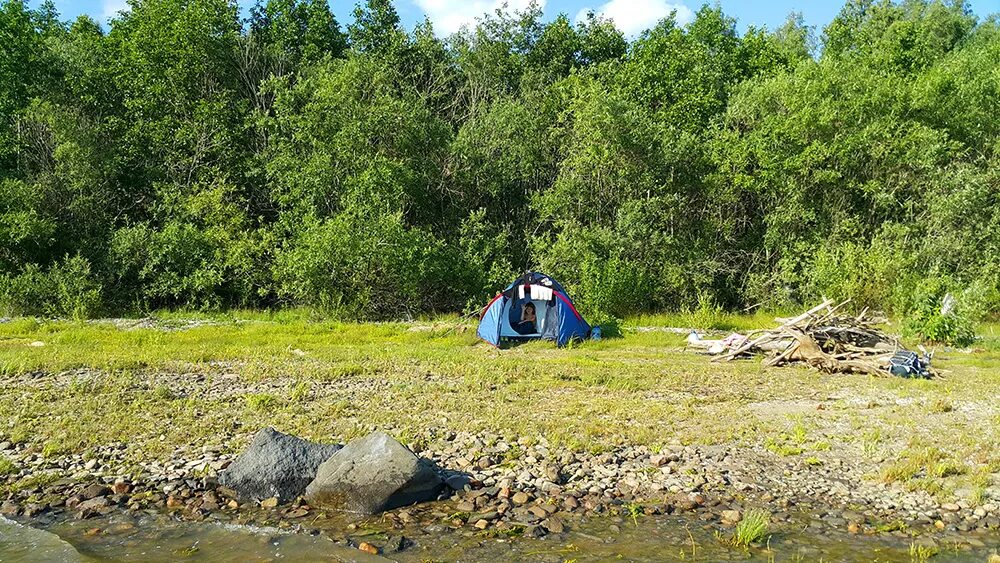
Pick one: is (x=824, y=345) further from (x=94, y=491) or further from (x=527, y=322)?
(x=94, y=491)

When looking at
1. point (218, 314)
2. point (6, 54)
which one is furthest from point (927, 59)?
point (6, 54)

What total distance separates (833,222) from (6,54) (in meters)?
32.2

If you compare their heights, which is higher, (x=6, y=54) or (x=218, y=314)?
(x=6, y=54)

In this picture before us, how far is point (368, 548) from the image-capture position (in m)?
7.34

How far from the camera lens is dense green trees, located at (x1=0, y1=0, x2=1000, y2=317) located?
2767 cm

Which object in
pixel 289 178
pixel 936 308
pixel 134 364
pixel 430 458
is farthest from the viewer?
pixel 289 178

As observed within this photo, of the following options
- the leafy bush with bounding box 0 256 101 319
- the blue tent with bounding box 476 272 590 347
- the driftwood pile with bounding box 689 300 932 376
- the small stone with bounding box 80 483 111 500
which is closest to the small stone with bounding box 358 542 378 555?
the small stone with bounding box 80 483 111 500

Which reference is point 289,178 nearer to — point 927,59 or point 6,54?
point 6,54

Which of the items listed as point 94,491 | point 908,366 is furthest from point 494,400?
point 908,366

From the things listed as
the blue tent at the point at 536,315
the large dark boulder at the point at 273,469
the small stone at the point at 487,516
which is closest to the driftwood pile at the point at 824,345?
the blue tent at the point at 536,315

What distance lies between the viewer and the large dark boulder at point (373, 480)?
8.24 m

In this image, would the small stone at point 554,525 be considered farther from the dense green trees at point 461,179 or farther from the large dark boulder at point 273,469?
the dense green trees at point 461,179

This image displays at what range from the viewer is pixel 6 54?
98.6ft

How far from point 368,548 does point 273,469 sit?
181 cm
